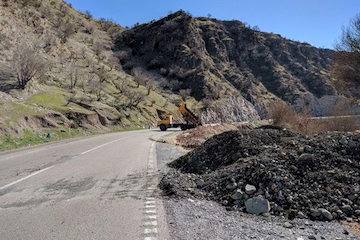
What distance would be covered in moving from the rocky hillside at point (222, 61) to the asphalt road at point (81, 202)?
252ft

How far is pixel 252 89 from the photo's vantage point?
109 metres

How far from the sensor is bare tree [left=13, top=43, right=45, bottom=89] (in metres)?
41.7

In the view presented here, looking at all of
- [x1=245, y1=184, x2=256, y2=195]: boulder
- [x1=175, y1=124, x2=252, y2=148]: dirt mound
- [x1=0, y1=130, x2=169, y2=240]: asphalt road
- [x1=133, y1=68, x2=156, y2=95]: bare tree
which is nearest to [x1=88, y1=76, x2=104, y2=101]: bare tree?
[x1=133, y1=68, x2=156, y2=95]: bare tree

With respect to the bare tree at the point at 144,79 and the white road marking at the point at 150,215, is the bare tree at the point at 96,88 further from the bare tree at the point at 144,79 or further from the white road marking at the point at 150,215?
the white road marking at the point at 150,215

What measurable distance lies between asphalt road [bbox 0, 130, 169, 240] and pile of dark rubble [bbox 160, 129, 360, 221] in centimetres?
118

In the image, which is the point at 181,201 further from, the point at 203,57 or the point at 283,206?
the point at 203,57

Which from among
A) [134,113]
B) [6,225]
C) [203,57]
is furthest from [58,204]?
[203,57]

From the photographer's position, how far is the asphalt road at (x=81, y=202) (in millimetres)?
7242

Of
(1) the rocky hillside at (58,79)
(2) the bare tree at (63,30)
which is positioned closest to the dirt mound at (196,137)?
(1) the rocky hillside at (58,79)

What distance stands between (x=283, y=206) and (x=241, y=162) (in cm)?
303

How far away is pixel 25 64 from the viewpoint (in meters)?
42.3

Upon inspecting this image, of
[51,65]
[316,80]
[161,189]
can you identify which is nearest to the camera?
[161,189]

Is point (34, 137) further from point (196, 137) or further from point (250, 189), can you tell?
point (250, 189)

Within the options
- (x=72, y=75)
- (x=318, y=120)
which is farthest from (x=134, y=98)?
(x=318, y=120)
